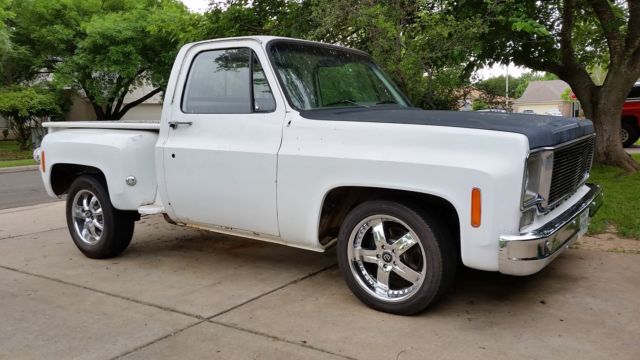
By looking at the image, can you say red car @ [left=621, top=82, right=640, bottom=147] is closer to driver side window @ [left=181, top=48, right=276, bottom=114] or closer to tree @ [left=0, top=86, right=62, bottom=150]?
driver side window @ [left=181, top=48, right=276, bottom=114]

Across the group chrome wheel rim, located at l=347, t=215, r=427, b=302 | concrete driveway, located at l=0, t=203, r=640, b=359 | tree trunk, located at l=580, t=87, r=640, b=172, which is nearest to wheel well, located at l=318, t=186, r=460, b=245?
chrome wheel rim, located at l=347, t=215, r=427, b=302

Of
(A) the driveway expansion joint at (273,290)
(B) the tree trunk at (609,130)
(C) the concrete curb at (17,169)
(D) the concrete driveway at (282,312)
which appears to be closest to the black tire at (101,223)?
(D) the concrete driveway at (282,312)

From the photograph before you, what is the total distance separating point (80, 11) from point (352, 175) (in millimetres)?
23843

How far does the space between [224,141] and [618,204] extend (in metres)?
5.15

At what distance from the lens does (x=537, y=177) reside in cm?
376

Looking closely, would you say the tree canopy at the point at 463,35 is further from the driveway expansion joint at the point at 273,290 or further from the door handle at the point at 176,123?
the driveway expansion joint at the point at 273,290

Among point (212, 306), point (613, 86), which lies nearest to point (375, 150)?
point (212, 306)

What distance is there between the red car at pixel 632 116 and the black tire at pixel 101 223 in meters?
16.7

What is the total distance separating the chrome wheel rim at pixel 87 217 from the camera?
5867 mm

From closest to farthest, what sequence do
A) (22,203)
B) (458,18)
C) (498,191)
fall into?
(498,191) < (458,18) < (22,203)

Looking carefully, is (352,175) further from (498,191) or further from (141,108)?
(141,108)

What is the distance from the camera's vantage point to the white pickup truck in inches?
144

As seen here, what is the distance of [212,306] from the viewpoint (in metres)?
4.46

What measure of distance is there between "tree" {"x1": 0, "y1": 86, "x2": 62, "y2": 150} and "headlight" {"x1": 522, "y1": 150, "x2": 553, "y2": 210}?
2156 centimetres
